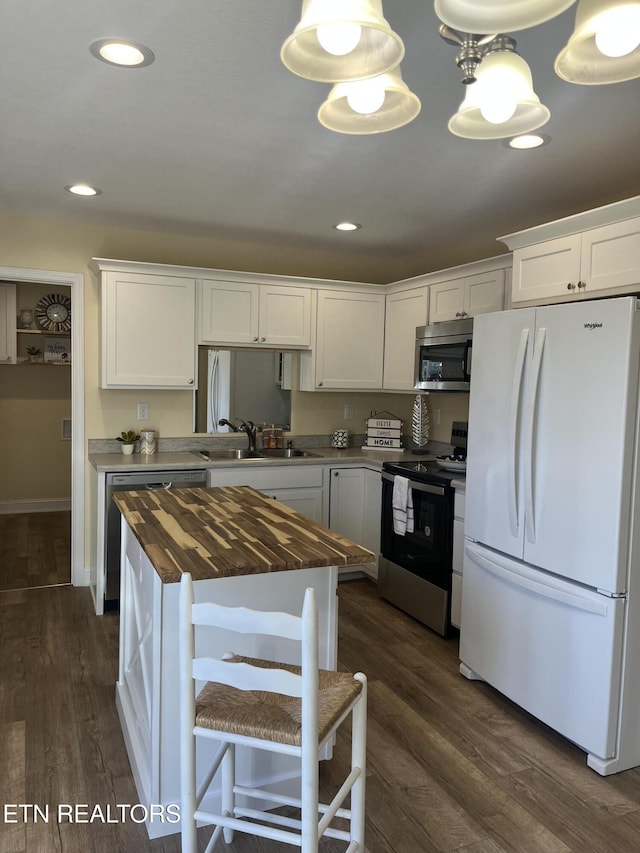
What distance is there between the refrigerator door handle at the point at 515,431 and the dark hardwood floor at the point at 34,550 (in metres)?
3.28

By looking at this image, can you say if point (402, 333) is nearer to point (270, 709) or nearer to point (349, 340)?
point (349, 340)

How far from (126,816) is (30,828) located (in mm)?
300

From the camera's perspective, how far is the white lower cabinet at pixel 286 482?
420cm

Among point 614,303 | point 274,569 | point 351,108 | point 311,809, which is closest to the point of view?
point 311,809

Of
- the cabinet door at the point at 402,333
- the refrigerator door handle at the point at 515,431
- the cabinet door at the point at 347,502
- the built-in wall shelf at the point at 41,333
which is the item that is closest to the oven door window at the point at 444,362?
the cabinet door at the point at 402,333

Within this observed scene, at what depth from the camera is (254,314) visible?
14.9ft

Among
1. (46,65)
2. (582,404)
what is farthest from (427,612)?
(46,65)

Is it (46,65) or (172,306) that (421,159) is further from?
(172,306)

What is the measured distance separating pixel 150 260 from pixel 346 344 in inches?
61.5

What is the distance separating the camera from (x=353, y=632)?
12.3 ft

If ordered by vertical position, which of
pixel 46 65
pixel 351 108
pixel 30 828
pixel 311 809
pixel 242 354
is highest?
pixel 46 65

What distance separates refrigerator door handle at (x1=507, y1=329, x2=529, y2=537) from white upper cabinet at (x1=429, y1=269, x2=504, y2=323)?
3.15ft

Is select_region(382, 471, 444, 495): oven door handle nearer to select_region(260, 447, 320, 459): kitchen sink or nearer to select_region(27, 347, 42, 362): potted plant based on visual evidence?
select_region(260, 447, 320, 459): kitchen sink

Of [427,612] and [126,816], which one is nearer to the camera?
[126,816]
